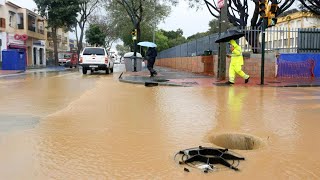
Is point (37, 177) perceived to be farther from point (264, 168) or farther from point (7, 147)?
point (264, 168)

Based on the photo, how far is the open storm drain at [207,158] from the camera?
4.28m

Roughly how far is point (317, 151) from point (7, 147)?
158 inches

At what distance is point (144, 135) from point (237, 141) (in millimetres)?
1394

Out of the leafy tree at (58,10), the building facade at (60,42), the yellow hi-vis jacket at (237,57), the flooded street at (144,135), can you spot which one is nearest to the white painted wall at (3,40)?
the leafy tree at (58,10)

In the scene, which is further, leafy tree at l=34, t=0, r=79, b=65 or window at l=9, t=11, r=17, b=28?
leafy tree at l=34, t=0, r=79, b=65

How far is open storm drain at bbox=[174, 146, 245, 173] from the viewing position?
4277mm

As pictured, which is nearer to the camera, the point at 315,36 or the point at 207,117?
the point at 207,117

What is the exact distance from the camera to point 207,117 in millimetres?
7562

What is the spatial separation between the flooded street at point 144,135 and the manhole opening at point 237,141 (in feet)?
0.29

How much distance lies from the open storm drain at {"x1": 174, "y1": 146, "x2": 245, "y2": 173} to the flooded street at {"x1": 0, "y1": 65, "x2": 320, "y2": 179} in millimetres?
106

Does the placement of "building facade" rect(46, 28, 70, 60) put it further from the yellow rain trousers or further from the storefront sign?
the yellow rain trousers

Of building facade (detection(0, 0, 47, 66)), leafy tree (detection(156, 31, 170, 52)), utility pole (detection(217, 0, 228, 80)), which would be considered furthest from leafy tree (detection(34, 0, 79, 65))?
utility pole (detection(217, 0, 228, 80))

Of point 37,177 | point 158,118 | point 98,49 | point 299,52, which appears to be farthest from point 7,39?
point 37,177

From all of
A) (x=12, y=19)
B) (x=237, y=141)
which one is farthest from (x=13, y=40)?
(x=237, y=141)
